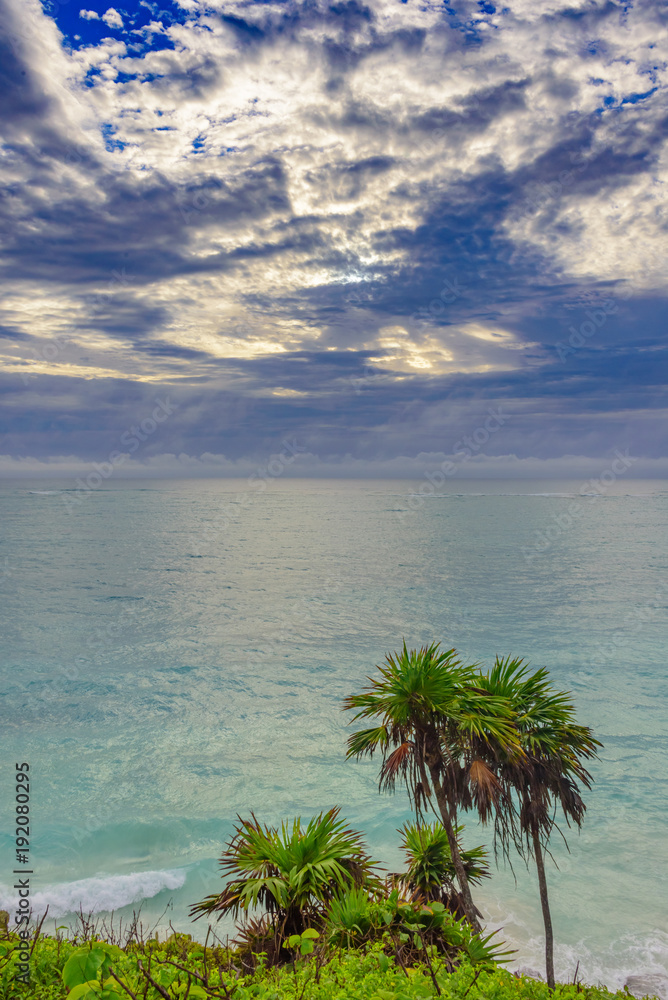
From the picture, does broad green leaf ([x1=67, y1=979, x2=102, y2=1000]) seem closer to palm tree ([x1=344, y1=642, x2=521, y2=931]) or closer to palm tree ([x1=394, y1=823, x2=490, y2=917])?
palm tree ([x1=344, y1=642, x2=521, y2=931])

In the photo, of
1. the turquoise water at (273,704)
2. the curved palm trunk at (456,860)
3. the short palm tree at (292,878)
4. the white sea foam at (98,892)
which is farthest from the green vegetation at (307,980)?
the white sea foam at (98,892)

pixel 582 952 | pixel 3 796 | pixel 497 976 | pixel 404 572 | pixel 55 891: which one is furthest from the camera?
pixel 404 572

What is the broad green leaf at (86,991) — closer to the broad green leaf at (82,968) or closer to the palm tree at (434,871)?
the broad green leaf at (82,968)

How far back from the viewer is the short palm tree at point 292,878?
344 inches

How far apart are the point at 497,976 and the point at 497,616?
48608 millimetres

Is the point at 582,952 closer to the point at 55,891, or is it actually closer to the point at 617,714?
the point at 55,891

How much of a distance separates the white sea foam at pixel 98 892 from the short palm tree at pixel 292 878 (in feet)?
30.7

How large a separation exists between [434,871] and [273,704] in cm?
2405

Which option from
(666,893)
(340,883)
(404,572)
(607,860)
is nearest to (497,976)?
(340,883)

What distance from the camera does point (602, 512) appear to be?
19238cm

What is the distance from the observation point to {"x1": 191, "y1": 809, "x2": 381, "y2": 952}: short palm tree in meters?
8.74

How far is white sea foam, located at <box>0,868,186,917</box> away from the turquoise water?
64mm

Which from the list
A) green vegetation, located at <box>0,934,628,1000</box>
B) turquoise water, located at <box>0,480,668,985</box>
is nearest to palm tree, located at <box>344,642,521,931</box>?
green vegetation, located at <box>0,934,628,1000</box>

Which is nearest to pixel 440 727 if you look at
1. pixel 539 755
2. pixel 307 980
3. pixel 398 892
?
pixel 539 755
